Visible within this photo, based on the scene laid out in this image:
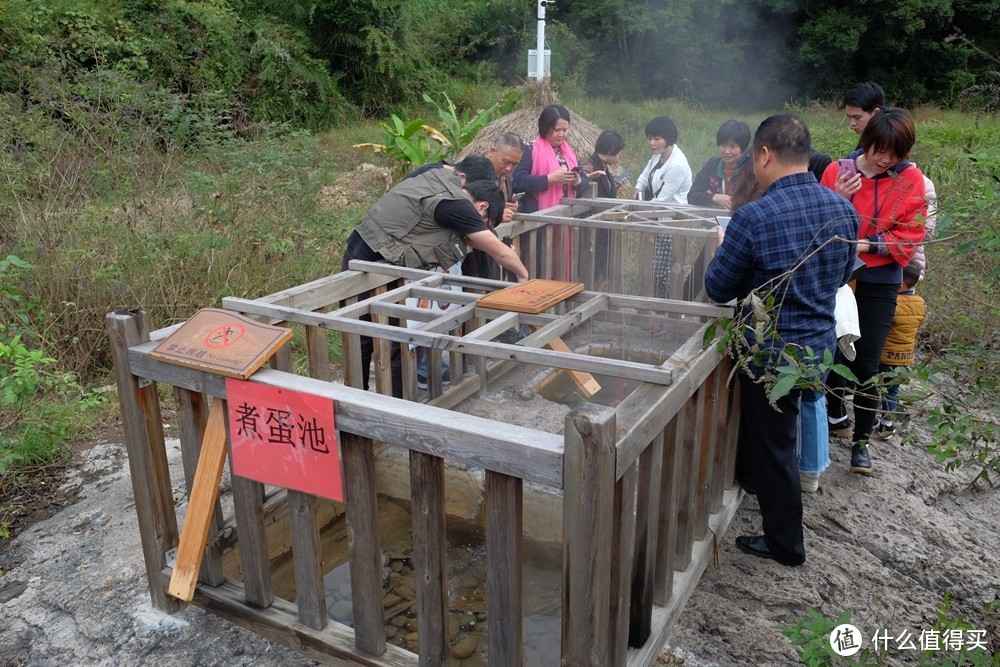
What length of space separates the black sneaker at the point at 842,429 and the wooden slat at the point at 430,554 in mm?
2818

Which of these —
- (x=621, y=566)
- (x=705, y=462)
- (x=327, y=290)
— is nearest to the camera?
(x=621, y=566)

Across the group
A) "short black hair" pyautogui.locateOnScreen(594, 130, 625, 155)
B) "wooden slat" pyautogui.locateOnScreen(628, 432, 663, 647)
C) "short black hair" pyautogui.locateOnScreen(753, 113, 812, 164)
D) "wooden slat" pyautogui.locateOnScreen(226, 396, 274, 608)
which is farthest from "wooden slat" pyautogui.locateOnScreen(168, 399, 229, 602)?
"short black hair" pyautogui.locateOnScreen(594, 130, 625, 155)

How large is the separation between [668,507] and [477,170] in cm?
247

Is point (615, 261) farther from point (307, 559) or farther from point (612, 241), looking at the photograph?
point (307, 559)

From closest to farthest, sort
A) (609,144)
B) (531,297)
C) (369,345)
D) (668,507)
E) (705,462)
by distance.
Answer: (668,507) < (531,297) < (705,462) < (369,345) < (609,144)

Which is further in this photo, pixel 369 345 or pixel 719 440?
pixel 369 345

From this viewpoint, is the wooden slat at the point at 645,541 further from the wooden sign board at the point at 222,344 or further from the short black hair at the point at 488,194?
the short black hair at the point at 488,194

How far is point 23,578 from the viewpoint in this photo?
298 centimetres

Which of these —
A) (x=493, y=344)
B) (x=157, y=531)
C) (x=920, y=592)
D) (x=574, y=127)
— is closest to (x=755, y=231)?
(x=493, y=344)

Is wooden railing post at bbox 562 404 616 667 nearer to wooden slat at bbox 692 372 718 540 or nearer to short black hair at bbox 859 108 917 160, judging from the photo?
wooden slat at bbox 692 372 718 540

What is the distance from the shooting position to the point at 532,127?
957 cm

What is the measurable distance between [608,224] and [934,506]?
2.27 m

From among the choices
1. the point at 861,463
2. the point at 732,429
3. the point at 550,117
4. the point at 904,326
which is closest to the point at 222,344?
the point at 732,429

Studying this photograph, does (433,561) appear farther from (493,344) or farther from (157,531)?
(157,531)
